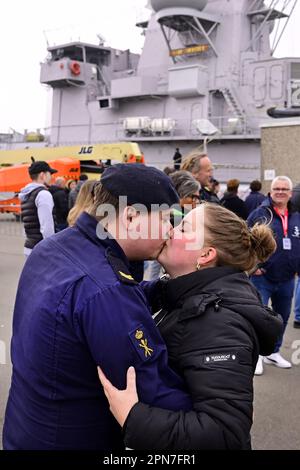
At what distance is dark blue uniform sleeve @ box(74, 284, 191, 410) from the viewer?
134 cm

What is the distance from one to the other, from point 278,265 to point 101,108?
24919 millimetres

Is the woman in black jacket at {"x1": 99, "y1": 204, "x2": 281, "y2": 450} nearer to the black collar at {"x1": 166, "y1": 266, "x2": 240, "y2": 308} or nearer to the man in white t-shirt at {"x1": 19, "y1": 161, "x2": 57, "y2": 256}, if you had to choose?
the black collar at {"x1": 166, "y1": 266, "x2": 240, "y2": 308}

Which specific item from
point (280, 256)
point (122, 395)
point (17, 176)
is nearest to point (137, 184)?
point (122, 395)

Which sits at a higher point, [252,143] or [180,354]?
[252,143]

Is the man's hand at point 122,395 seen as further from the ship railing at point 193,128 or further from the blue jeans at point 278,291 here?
the ship railing at point 193,128

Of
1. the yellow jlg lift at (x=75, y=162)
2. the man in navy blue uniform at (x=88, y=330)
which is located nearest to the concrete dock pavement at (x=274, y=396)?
the man in navy blue uniform at (x=88, y=330)

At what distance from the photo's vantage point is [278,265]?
4816 mm

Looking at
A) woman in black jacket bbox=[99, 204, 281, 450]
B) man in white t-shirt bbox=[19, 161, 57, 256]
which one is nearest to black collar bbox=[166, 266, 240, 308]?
woman in black jacket bbox=[99, 204, 281, 450]

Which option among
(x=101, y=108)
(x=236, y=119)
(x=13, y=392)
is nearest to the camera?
(x=13, y=392)

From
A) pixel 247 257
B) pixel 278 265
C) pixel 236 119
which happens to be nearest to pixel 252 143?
pixel 236 119

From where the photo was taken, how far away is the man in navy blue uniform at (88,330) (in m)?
1.36
